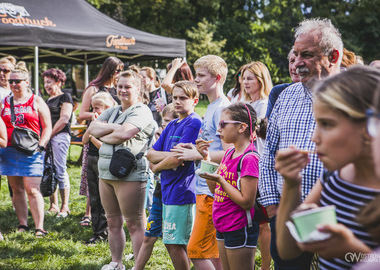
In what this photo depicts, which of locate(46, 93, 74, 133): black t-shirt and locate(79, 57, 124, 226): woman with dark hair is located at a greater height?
locate(79, 57, 124, 226): woman with dark hair

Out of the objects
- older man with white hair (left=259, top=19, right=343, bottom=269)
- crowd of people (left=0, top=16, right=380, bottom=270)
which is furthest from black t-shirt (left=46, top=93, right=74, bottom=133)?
older man with white hair (left=259, top=19, right=343, bottom=269)

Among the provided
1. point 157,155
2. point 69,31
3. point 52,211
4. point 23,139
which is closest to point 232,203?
point 157,155

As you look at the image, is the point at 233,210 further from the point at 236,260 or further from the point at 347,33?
the point at 347,33

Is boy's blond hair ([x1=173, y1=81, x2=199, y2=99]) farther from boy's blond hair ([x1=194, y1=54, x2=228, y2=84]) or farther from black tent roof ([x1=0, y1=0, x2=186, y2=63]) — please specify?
black tent roof ([x1=0, y1=0, x2=186, y2=63])

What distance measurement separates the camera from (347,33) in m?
30.6

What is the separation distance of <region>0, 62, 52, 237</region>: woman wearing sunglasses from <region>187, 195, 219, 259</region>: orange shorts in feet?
9.92

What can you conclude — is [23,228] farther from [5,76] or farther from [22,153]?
[5,76]

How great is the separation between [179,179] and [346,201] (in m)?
2.24

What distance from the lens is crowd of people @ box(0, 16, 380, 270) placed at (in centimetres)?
159

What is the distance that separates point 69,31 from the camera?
26.8 feet

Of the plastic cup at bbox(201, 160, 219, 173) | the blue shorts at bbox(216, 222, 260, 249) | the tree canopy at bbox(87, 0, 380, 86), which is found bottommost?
the blue shorts at bbox(216, 222, 260, 249)

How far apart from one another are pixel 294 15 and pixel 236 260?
102 feet

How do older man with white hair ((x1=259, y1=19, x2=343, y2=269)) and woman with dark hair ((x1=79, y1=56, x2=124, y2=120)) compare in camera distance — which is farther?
woman with dark hair ((x1=79, y1=56, x2=124, y2=120))

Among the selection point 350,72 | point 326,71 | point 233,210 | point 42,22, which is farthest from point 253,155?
point 42,22
